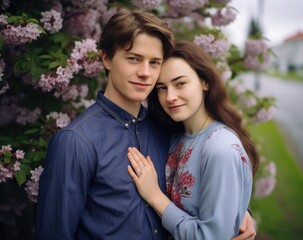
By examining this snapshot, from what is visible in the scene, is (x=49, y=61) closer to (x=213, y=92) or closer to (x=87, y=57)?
(x=87, y=57)

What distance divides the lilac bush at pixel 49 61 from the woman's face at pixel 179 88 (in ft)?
1.96

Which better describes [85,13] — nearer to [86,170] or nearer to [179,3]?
[179,3]

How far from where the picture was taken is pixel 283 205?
687cm

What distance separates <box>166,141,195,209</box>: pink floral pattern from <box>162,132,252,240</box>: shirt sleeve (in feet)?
0.45

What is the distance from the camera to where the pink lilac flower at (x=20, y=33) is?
7.67ft

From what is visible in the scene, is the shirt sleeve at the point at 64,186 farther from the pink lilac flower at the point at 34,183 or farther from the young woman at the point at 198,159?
the pink lilac flower at the point at 34,183

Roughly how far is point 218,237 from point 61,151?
99 centimetres

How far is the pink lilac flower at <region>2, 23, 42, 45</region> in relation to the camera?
2.34 meters

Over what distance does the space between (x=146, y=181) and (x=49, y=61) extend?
114 cm

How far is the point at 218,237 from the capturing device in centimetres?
206

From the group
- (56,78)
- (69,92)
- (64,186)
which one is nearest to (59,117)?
(69,92)

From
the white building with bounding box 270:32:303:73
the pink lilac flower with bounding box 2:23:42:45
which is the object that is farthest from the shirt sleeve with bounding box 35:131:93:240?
the white building with bounding box 270:32:303:73

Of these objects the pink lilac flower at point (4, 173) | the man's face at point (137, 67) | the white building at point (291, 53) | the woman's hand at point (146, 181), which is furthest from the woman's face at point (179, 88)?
the white building at point (291, 53)

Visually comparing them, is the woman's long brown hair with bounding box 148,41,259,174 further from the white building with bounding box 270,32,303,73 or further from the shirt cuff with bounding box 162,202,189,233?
the white building with bounding box 270,32,303,73
